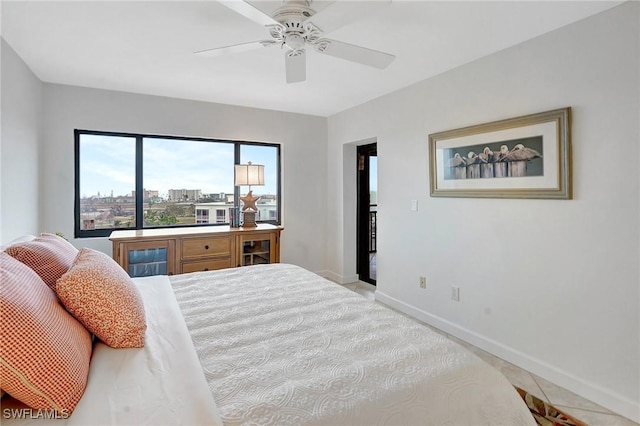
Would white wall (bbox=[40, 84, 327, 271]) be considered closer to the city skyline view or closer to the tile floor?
the city skyline view

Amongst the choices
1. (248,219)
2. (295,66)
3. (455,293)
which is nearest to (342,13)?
(295,66)

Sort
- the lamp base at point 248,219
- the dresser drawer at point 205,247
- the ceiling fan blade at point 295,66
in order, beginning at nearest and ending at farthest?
1. the ceiling fan blade at point 295,66
2. the dresser drawer at point 205,247
3. the lamp base at point 248,219

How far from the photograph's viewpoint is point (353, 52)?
205 centimetres

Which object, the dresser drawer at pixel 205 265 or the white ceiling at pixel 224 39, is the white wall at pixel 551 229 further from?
the dresser drawer at pixel 205 265

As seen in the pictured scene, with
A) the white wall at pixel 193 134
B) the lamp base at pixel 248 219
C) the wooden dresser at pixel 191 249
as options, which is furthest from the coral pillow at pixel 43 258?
the lamp base at pixel 248 219

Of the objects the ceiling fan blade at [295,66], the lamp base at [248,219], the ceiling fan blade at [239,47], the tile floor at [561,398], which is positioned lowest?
the tile floor at [561,398]

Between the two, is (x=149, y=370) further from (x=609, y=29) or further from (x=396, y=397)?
(x=609, y=29)

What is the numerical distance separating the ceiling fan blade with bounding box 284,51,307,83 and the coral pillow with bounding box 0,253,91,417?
1.76 metres

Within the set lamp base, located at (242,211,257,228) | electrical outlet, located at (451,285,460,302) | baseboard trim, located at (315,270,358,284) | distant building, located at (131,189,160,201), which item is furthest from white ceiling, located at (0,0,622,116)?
baseboard trim, located at (315,270,358,284)

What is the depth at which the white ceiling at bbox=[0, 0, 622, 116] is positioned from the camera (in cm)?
202

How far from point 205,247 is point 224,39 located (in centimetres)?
206

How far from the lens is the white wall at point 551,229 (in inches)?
78.0

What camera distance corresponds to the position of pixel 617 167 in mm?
2004

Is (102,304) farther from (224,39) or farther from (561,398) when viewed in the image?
(561,398)
